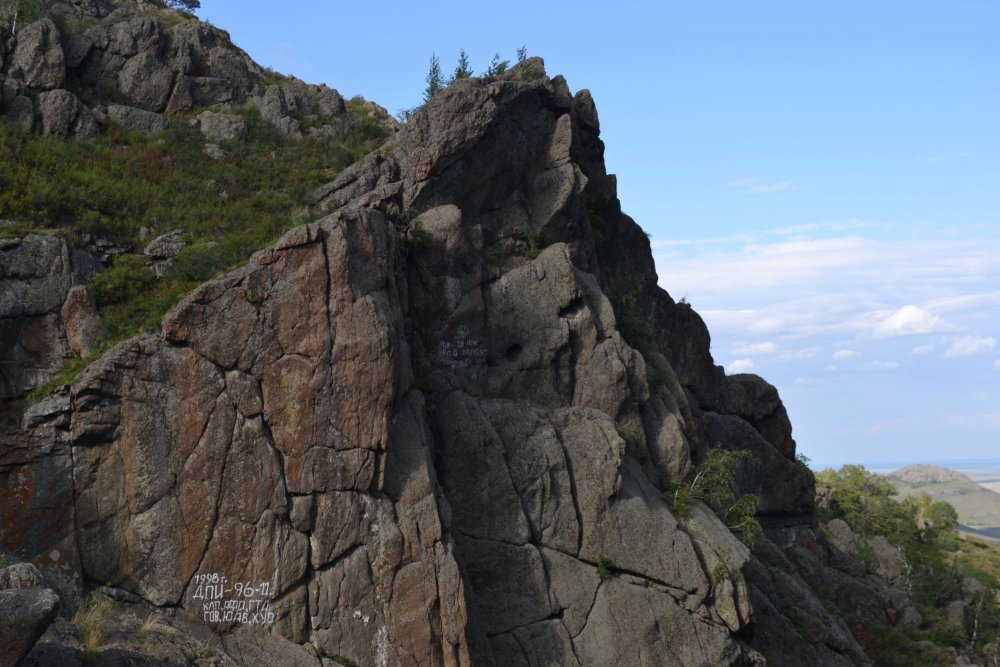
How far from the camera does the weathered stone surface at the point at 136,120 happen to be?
130 ft

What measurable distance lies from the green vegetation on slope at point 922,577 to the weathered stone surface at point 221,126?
35.0 metres

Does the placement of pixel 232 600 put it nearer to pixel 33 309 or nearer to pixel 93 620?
pixel 93 620

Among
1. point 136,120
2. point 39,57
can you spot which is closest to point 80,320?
point 136,120

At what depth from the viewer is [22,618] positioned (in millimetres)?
17203

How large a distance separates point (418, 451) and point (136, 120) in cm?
2178

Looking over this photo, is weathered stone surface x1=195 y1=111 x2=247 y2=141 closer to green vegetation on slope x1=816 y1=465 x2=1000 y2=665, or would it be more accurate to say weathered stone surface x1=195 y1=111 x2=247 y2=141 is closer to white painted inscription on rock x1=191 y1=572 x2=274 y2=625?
white painted inscription on rock x1=191 y1=572 x2=274 y2=625

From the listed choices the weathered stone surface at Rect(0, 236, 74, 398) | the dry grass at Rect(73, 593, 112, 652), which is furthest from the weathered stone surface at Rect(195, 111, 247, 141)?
the dry grass at Rect(73, 593, 112, 652)

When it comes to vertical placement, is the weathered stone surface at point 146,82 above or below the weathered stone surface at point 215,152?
above

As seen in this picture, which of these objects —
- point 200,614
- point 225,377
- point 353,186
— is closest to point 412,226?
point 353,186

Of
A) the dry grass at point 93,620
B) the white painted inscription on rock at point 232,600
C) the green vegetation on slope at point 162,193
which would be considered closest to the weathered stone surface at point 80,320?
the green vegetation on slope at point 162,193

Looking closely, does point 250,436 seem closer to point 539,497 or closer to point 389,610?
point 389,610

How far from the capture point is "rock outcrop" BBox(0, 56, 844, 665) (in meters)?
24.5

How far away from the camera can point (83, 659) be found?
19.3 meters

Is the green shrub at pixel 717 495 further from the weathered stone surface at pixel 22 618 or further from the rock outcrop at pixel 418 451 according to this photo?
the weathered stone surface at pixel 22 618
